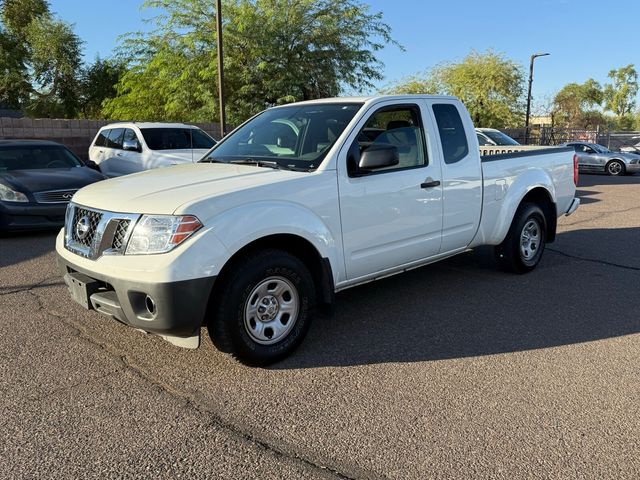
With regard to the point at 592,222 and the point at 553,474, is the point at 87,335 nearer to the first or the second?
the point at 553,474

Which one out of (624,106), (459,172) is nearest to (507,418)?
(459,172)

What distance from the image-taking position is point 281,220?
371cm

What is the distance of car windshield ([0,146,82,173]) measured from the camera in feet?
29.3

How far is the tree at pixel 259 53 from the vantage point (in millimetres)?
19688

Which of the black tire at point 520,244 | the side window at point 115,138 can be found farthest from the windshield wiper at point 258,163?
the side window at point 115,138

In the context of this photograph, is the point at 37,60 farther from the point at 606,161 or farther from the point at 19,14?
the point at 606,161

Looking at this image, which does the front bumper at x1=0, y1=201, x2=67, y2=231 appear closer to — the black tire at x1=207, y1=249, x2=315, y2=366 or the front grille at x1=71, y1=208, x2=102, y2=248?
the front grille at x1=71, y1=208, x2=102, y2=248

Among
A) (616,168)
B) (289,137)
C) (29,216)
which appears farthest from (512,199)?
(616,168)

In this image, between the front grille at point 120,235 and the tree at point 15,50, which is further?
the tree at point 15,50

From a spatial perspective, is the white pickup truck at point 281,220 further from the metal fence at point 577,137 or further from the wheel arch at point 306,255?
the metal fence at point 577,137

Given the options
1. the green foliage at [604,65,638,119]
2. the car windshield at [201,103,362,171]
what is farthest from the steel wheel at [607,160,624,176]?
the green foliage at [604,65,638,119]

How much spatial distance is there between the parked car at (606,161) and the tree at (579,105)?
3419 centimetres

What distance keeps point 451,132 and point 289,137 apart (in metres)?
1.66

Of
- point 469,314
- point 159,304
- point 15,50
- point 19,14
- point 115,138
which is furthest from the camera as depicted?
point 19,14
